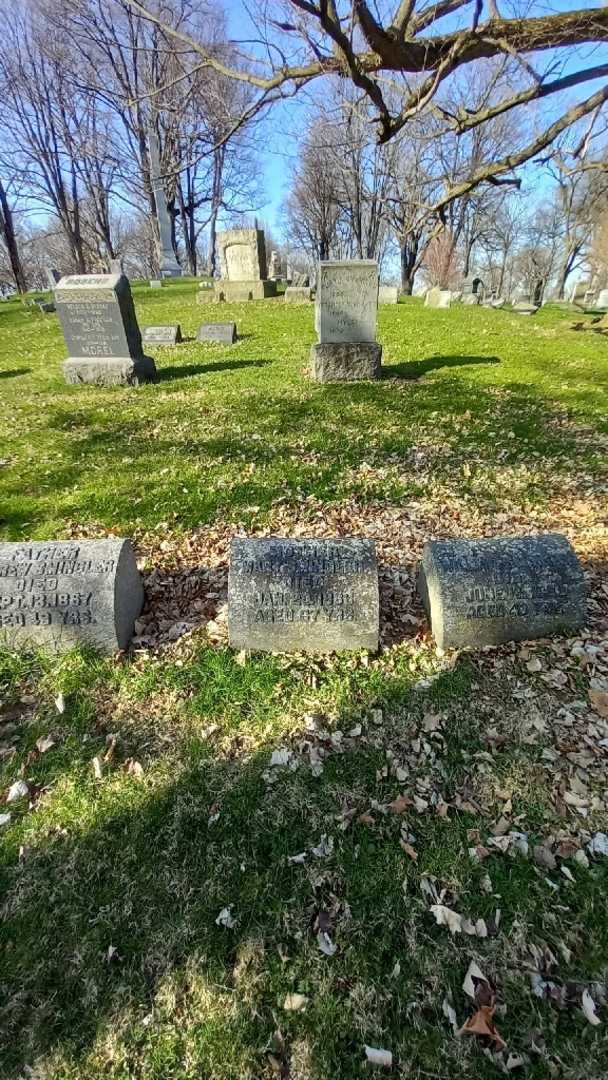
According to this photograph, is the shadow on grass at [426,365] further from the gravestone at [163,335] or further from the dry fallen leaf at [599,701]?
the dry fallen leaf at [599,701]

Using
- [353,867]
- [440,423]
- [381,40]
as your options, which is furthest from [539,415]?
[353,867]

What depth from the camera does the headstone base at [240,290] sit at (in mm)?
20438

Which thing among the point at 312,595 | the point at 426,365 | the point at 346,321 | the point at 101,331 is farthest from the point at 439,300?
the point at 312,595

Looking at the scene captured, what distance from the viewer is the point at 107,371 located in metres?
9.77

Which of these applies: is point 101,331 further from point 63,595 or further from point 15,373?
point 63,595

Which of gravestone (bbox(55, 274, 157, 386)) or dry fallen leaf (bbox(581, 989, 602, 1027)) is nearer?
dry fallen leaf (bbox(581, 989, 602, 1027))

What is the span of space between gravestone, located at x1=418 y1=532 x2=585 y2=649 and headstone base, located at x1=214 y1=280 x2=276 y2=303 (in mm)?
19896

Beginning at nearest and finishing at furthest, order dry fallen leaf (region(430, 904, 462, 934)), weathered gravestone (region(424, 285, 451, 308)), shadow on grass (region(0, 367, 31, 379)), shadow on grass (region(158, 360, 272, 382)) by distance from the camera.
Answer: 1. dry fallen leaf (region(430, 904, 462, 934))
2. shadow on grass (region(158, 360, 272, 382))
3. shadow on grass (region(0, 367, 31, 379))
4. weathered gravestone (region(424, 285, 451, 308))

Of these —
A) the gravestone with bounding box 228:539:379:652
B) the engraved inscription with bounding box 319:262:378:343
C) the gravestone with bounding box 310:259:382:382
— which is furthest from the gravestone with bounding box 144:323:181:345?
the gravestone with bounding box 228:539:379:652

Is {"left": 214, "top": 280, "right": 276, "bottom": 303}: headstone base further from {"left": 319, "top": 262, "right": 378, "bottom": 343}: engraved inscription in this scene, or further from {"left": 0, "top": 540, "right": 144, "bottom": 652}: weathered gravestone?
{"left": 0, "top": 540, "right": 144, "bottom": 652}: weathered gravestone

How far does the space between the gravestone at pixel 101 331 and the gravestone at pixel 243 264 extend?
477 inches

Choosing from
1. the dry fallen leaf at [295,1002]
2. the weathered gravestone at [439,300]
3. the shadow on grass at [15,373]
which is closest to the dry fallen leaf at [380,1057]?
the dry fallen leaf at [295,1002]

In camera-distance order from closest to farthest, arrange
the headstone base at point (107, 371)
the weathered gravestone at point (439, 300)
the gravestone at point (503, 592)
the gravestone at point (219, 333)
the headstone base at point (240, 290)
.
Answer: the gravestone at point (503, 592)
the headstone base at point (107, 371)
the gravestone at point (219, 333)
the headstone base at point (240, 290)
the weathered gravestone at point (439, 300)

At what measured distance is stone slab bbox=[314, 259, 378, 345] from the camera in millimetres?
8992
